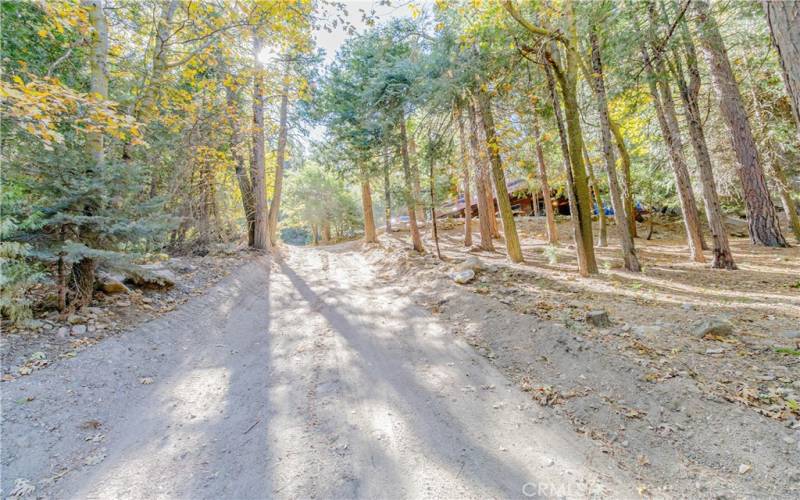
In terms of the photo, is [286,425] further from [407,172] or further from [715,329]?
[407,172]

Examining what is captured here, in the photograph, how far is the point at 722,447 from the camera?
2125 mm

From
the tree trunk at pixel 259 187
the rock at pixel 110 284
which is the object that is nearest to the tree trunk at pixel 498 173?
the tree trunk at pixel 259 187

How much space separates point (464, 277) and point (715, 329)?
3538 millimetres

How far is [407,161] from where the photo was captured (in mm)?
9461

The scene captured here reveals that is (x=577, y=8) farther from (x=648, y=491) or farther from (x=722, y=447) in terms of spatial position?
(x=648, y=491)

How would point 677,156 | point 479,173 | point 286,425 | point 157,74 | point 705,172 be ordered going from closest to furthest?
point 286,425, point 157,74, point 705,172, point 677,156, point 479,173

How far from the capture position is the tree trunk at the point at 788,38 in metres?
2.27

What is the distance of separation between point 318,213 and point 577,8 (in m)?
19.8

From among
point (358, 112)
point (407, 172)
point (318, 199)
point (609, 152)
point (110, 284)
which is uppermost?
point (358, 112)

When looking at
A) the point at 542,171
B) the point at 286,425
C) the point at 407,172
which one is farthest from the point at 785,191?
the point at 286,425

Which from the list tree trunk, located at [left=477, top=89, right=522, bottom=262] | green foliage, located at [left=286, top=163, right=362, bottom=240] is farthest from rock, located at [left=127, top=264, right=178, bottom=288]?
green foliage, located at [left=286, top=163, right=362, bottom=240]

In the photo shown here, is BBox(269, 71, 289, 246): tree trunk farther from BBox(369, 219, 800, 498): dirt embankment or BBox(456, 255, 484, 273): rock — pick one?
BBox(369, 219, 800, 498): dirt embankment

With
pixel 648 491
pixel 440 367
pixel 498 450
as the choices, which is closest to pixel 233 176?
pixel 440 367

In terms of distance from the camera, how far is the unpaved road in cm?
206
